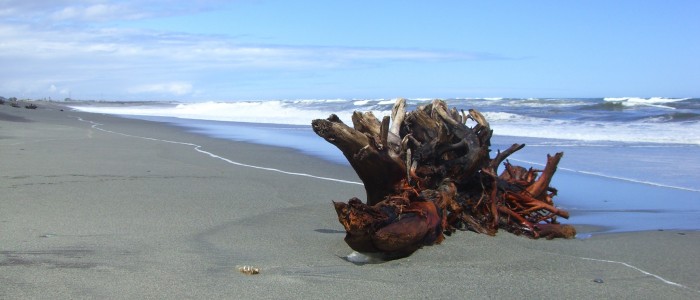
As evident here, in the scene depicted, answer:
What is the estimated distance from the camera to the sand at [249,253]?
3.53 meters

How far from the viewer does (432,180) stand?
519 centimetres

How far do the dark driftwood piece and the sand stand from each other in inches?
5.9

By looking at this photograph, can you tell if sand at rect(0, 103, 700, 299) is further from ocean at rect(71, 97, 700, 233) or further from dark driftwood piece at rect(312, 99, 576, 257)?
ocean at rect(71, 97, 700, 233)

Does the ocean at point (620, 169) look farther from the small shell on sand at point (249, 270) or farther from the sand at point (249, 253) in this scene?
the small shell on sand at point (249, 270)

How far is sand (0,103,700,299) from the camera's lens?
11.6ft

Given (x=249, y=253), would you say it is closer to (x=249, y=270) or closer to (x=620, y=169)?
(x=249, y=270)

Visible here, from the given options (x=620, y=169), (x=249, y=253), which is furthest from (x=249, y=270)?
(x=620, y=169)

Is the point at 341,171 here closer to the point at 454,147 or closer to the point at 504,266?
the point at 454,147

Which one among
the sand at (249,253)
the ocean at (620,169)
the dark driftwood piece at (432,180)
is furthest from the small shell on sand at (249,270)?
the ocean at (620,169)

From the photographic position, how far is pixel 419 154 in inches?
207

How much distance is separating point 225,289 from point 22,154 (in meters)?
6.83

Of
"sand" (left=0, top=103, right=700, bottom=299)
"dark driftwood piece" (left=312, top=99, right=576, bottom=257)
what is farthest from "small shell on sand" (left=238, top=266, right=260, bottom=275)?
"dark driftwood piece" (left=312, top=99, right=576, bottom=257)

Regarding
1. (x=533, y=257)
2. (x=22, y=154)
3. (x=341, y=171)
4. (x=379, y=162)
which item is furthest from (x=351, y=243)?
(x=22, y=154)

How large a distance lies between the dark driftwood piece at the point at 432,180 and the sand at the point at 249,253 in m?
0.15
